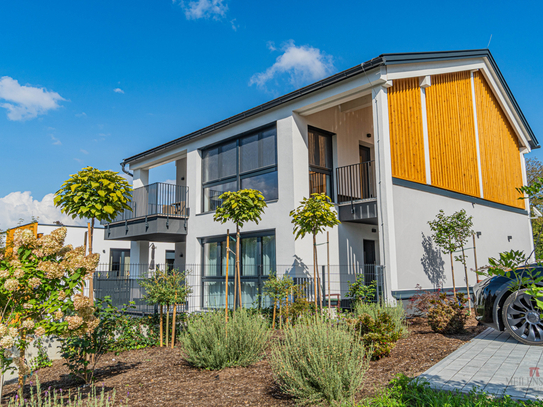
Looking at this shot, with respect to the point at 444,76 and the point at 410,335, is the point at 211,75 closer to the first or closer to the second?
the point at 444,76

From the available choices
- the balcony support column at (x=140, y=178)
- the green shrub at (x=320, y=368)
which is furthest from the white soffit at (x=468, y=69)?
the balcony support column at (x=140, y=178)

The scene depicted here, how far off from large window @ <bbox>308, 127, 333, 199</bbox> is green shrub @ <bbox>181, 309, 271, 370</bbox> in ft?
21.3

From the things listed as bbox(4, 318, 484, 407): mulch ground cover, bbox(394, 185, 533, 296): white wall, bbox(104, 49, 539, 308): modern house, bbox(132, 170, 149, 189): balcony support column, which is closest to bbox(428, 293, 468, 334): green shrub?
bbox(4, 318, 484, 407): mulch ground cover

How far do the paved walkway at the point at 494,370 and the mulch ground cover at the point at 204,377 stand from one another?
0.30m

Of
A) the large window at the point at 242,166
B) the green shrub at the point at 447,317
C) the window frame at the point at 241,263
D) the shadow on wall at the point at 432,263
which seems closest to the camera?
the green shrub at the point at 447,317

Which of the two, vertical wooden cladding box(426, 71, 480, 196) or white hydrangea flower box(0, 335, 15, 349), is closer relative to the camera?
white hydrangea flower box(0, 335, 15, 349)

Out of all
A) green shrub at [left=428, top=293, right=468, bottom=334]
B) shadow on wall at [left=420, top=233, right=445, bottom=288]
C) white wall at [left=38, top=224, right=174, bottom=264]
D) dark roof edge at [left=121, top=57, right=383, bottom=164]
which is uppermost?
dark roof edge at [left=121, top=57, right=383, bottom=164]

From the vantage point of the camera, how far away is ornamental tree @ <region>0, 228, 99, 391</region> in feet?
13.3

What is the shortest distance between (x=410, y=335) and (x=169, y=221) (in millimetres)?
9787

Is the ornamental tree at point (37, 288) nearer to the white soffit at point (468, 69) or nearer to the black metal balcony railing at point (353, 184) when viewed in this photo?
the white soffit at point (468, 69)

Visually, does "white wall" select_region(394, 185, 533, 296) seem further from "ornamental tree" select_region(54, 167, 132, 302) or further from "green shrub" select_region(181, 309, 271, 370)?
"ornamental tree" select_region(54, 167, 132, 302)

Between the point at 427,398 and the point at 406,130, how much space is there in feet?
29.5

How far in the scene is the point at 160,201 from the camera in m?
15.3

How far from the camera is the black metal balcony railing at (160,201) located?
50.0 feet
